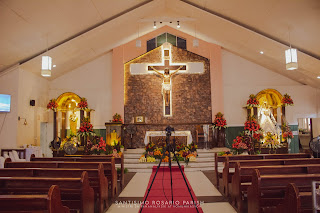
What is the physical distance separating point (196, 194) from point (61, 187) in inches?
113

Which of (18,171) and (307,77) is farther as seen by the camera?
(307,77)

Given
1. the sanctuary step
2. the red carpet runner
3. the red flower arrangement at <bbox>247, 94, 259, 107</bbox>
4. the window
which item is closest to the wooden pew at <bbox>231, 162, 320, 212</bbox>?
the red carpet runner

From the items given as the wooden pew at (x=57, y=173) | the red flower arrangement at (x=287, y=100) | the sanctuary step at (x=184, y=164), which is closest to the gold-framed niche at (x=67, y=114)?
the sanctuary step at (x=184, y=164)

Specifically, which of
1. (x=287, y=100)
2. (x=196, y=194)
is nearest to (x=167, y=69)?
(x=287, y=100)

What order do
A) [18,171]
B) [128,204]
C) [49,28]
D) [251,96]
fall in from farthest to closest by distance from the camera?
[251,96] → [49,28] → [128,204] → [18,171]

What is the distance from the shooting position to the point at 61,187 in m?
3.41

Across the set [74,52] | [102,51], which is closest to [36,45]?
[74,52]

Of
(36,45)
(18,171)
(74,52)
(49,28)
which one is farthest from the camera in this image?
(74,52)

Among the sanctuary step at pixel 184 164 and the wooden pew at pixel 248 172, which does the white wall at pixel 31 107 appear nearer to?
the sanctuary step at pixel 184 164

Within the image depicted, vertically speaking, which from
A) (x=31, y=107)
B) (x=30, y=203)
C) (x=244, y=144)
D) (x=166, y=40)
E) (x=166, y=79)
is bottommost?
(x=30, y=203)

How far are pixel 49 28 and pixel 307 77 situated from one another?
32.9ft

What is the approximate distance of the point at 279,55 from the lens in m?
9.81

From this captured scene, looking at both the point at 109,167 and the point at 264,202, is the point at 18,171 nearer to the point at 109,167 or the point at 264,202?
the point at 109,167

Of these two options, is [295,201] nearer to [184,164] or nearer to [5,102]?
[184,164]
